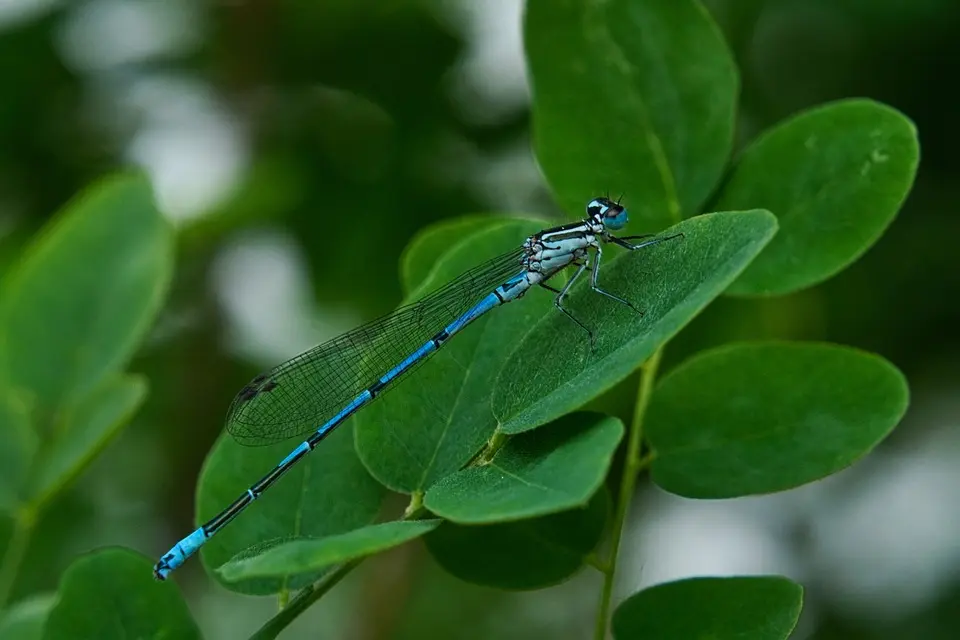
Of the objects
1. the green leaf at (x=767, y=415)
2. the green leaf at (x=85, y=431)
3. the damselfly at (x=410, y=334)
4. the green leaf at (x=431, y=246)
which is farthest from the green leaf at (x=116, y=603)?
the green leaf at (x=767, y=415)

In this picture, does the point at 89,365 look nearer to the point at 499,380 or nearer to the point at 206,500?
the point at 206,500

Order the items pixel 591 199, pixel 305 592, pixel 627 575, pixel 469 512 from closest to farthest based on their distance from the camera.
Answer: pixel 469 512
pixel 305 592
pixel 591 199
pixel 627 575

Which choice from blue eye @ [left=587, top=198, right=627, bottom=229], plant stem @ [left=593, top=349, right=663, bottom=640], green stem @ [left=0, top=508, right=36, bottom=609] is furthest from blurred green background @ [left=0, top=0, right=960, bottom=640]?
plant stem @ [left=593, top=349, right=663, bottom=640]

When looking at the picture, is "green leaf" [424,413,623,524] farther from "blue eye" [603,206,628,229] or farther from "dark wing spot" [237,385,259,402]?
"dark wing spot" [237,385,259,402]

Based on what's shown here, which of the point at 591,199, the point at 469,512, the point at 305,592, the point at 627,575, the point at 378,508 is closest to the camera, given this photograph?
the point at 469,512

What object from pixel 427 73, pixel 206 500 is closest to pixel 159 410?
pixel 427 73

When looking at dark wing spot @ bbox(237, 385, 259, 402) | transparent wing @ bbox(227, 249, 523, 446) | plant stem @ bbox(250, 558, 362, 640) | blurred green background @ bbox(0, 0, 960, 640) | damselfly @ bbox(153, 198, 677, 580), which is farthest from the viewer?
blurred green background @ bbox(0, 0, 960, 640)
